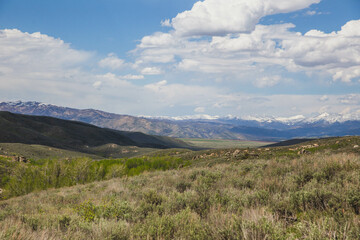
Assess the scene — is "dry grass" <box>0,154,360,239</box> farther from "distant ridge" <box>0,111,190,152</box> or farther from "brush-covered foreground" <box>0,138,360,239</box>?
"distant ridge" <box>0,111,190,152</box>

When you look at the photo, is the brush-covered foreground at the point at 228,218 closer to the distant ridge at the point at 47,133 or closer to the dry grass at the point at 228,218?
the dry grass at the point at 228,218

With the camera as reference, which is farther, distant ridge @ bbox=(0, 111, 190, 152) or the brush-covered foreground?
distant ridge @ bbox=(0, 111, 190, 152)

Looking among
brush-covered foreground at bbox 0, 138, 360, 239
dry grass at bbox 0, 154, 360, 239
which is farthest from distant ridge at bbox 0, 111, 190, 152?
brush-covered foreground at bbox 0, 138, 360, 239

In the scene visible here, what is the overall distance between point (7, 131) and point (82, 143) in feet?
157

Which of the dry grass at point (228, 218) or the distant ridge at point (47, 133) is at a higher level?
the dry grass at point (228, 218)

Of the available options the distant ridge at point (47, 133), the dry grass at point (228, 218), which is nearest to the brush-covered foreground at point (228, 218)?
the dry grass at point (228, 218)

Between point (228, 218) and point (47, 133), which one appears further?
point (47, 133)

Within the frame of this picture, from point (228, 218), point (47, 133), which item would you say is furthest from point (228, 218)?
point (47, 133)

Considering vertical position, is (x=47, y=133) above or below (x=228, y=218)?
below

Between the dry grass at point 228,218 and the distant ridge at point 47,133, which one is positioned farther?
the distant ridge at point 47,133

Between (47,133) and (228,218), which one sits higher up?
(228,218)

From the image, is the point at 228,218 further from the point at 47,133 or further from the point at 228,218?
the point at 47,133

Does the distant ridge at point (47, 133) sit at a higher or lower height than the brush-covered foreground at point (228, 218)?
lower

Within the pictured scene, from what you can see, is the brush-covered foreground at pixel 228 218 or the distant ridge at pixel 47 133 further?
the distant ridge at pixel 47 133
